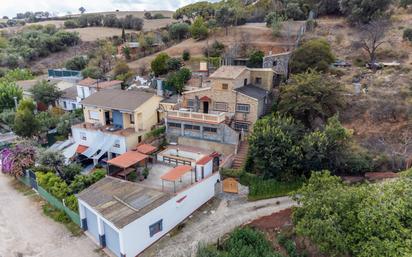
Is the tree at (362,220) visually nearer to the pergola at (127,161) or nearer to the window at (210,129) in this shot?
the window at (210,129)

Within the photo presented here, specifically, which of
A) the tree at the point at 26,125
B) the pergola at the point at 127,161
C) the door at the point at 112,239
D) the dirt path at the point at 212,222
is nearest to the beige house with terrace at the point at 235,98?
the pergola at the point at 127,161

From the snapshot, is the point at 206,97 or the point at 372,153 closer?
the point at 372,153

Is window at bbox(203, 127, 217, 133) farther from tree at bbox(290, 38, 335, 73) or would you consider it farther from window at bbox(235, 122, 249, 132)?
tree at bbox(290, 38, 335, 73)

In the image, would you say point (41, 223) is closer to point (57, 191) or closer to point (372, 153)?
point (57, 191)

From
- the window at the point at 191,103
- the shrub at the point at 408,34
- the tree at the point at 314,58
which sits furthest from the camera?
the shrub at the point at 408,34

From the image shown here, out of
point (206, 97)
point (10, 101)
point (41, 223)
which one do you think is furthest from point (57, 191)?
point (10, 101)

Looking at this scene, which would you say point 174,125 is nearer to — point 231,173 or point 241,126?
point 241,126

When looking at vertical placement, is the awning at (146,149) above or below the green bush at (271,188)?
above
